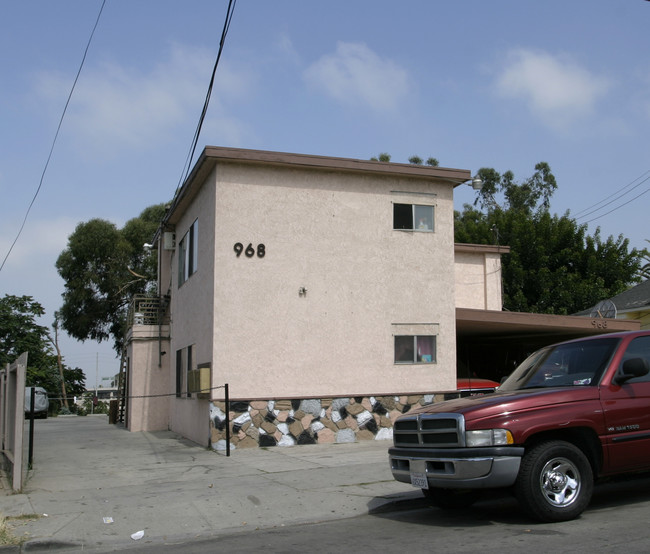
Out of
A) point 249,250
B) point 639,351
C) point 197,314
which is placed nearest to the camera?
point 639,351

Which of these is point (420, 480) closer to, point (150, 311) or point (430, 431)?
point (430, 431)

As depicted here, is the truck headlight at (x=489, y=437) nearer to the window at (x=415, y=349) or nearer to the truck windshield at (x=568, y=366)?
the truck windshield at (x=568, y=366)

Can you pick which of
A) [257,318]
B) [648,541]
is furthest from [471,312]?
[648,541]

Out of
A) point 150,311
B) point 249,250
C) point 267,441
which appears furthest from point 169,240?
point 267,441

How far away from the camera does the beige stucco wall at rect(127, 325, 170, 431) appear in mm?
20375

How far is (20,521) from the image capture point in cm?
796

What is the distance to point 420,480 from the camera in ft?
24.2

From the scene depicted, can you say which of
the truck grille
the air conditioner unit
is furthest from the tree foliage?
the truck grille

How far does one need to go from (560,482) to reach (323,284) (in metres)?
9.03

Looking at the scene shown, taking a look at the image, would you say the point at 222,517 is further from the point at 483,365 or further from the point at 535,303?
the point at 535,303

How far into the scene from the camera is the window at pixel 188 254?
17.1m

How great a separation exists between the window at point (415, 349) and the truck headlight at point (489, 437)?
8833 millimetres

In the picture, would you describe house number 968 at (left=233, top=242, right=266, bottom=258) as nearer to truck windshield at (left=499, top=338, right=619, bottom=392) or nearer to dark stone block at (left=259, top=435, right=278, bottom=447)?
dark stone block at (left=259, top=435, right=278, bottom=447)

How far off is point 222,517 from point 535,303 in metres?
30.0
